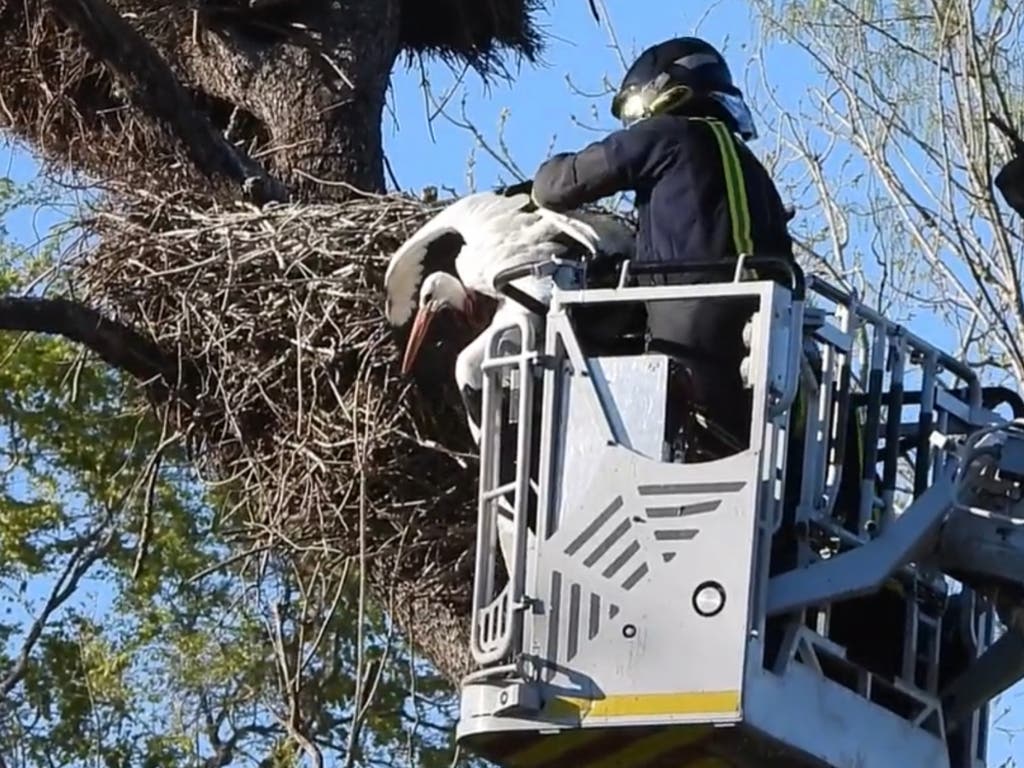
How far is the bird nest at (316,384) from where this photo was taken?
952 cm

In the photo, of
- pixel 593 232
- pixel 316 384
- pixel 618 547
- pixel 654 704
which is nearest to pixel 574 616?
pixel 618 547

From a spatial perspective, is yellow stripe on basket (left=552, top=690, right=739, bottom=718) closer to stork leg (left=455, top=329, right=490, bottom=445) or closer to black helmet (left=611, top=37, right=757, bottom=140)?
stork leg (left=455, top=329, right=490, bottom=445)

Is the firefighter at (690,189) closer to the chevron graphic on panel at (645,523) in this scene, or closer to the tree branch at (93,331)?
the chevron graphic on panel at (645,523)

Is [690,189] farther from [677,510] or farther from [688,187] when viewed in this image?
[677,510]

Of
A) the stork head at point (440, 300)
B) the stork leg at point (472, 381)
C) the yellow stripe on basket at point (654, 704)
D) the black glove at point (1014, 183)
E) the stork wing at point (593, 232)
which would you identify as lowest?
the yellow stripe on basket at point (654, 704)

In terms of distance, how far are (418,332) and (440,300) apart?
0.40ft

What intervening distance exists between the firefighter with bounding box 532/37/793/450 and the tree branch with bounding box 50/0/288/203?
2272 mm

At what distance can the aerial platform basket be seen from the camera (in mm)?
7008

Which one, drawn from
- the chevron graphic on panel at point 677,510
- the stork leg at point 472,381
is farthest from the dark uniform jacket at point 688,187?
the chevron graphic on panel at point 677,510

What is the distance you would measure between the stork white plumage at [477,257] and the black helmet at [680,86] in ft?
1.21

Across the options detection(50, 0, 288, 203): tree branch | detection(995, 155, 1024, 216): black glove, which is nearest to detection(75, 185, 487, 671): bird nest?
detection(50, 0, 288, 203): tree branch

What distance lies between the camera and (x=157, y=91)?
10.4 meters

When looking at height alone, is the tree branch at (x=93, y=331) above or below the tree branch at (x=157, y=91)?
below

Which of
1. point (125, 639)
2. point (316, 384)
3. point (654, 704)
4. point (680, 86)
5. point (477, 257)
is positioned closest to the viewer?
point (654, 704)
